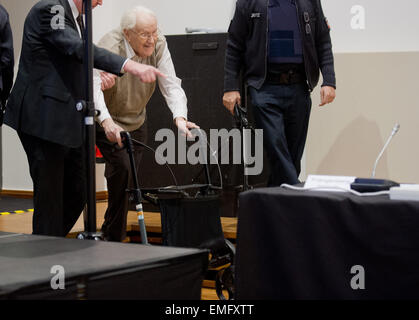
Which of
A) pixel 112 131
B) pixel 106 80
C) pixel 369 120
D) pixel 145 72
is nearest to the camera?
pixel 145 72

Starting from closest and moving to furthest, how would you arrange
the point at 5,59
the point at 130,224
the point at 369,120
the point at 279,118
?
the point at 279,118, the point at 5,59, the point at 130,224, the point at 369,120

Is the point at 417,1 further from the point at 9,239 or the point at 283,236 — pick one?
the point at 9,239

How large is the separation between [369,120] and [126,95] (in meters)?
2.00

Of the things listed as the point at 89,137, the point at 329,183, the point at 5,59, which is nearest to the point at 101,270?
the point at 329,183

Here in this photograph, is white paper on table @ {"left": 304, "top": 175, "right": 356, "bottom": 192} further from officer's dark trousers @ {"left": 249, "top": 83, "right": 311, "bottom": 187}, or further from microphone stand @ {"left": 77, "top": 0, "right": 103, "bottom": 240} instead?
officer's dark trousers @ {"left": 249, "top": 83, "right": 311, "bottom": 187}

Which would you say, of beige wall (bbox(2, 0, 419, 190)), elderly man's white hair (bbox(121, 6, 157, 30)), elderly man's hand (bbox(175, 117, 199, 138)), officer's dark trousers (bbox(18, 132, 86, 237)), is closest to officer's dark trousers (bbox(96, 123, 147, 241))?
elderly man's hand (bbox(175, 117, 199, 138))

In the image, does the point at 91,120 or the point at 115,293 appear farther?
the point at 91,120

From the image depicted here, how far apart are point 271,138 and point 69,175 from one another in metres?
1.11

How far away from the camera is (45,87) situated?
2379 mm

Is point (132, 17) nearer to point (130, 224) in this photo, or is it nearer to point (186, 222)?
point (186, 222)

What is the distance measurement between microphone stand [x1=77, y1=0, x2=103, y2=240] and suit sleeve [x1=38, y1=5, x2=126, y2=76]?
18 centimetres

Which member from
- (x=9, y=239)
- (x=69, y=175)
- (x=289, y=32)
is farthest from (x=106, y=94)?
(x=9, y=239)

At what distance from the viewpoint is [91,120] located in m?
1.99

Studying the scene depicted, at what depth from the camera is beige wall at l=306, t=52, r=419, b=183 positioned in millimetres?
4312
